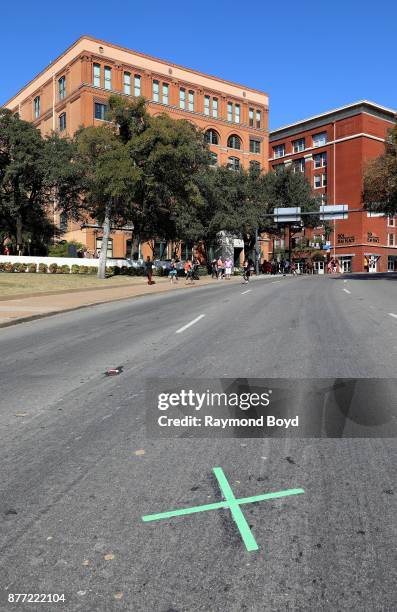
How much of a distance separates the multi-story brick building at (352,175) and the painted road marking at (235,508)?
246 ft

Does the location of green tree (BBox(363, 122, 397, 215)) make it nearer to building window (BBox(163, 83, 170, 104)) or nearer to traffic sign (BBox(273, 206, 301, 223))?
traffic sign (BBox(273, 206, 301, 223))

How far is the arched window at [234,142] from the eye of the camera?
2820 inches

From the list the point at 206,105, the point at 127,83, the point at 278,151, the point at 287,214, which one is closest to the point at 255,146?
the point at 206,105

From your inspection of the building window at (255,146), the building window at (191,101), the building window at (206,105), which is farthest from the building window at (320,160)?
the building window at (191,101)

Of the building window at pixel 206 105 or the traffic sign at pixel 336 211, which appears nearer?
the traffic sign at pixel 336 211

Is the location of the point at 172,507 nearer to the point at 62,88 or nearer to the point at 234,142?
the point at 62,88

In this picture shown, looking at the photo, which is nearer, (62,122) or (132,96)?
(132,96)

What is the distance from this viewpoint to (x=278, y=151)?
315 ft

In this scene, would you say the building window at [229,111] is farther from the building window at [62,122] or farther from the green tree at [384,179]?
the green tree at [384,179]

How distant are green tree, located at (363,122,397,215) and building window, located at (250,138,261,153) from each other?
40.9 meters

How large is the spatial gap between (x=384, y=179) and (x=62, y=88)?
44100 millimetres

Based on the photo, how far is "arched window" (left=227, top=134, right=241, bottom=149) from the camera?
7162 cm

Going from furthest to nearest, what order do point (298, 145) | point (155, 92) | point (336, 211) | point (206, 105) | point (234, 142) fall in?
1. point (298, 145)
2. point (234, 142)
3. point (206, 105)
4. point (155, 92)
5. point (336, 211)

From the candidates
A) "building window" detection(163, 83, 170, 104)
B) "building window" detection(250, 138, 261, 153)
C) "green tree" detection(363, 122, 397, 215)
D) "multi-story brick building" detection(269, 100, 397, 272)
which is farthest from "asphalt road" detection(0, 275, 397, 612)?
"multi-story brick building" detection(269, 100, 397, 272)
